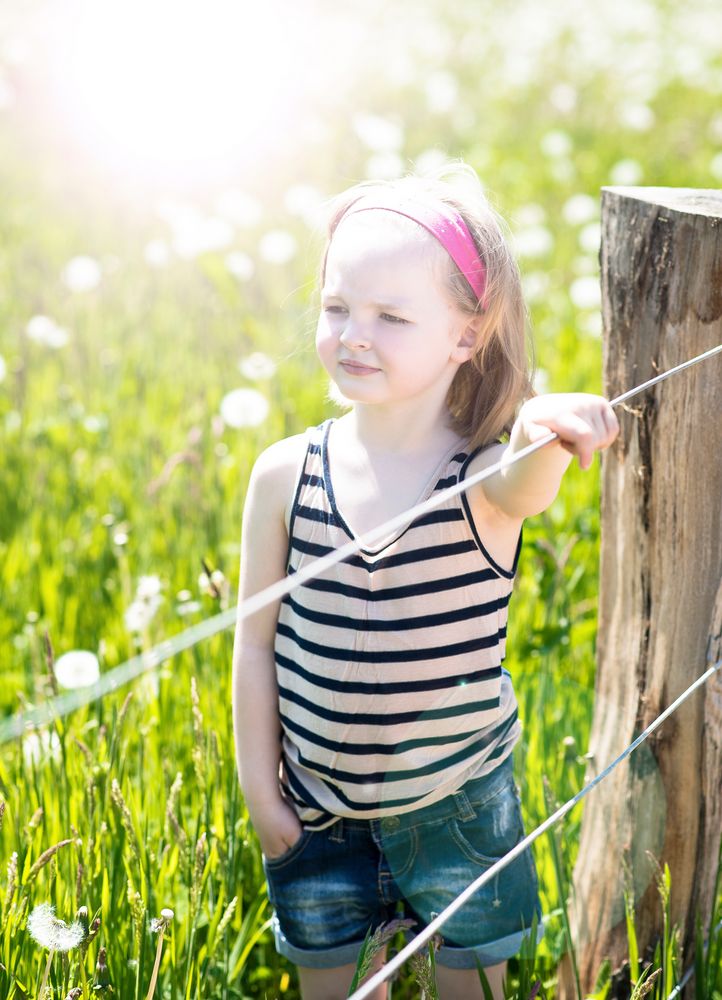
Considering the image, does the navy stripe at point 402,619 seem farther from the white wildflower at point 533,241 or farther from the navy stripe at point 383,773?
the white wildflower at point 533,241

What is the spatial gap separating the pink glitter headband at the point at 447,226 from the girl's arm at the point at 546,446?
0.20 m

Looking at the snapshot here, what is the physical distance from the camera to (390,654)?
4.48ft

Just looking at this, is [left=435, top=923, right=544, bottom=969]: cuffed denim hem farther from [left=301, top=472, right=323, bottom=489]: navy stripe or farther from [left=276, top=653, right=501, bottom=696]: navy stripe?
[left=301, top=472, right=323, bottom=489]: navy stripe

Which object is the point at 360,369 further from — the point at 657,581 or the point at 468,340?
the point at 657,581

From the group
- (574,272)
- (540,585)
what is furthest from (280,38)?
(540,585)

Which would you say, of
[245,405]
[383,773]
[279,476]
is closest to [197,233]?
[245,405]

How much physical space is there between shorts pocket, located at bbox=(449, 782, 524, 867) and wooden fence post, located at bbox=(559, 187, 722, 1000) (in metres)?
0.21

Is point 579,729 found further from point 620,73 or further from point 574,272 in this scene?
point 620,73

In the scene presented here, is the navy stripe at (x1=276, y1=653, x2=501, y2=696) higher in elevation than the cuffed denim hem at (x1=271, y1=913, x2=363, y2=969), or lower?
higher

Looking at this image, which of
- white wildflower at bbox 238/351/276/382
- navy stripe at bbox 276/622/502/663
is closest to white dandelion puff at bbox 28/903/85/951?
navy stripe at bbox 276/622/502/663

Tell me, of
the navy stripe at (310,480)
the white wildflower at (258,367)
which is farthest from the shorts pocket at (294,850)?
the white wildflower at (258,367)

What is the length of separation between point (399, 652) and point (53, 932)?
0.53 m

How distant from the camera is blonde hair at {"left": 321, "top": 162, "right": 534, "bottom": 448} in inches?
54.5

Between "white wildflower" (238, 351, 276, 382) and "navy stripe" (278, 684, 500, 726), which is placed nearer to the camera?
"navy stripe" (278, 684, 500, 726)
